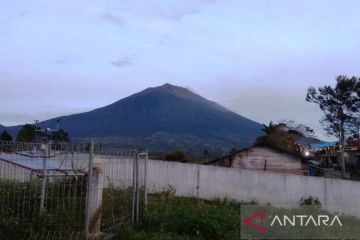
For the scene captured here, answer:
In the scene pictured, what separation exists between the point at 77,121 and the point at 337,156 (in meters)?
101

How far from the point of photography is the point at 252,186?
18703 mm

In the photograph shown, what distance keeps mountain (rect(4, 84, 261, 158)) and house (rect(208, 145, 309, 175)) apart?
68209 mm

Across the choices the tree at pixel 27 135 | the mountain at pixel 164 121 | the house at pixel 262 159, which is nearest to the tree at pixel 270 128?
the house at pixel 262 159

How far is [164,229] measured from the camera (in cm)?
879

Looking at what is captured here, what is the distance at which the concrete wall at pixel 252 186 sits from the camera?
17375 millimetres

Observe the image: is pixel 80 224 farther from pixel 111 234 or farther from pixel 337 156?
pixel 337 156

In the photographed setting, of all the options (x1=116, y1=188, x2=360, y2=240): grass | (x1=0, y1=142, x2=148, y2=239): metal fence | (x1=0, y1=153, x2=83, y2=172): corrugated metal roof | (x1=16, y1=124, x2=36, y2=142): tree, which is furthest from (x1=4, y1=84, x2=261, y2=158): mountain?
(x1=0, y1=142, x2=148, y2=239): metal fence

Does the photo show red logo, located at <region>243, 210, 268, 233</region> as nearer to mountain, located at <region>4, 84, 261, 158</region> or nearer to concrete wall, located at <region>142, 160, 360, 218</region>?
concrete wall, located at <region>142, 160, 360, 218</region>

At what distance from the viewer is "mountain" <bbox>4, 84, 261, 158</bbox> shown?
12336cm

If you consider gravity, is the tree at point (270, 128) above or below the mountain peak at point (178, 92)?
below

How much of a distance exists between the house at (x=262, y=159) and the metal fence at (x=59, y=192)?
26.2 metres

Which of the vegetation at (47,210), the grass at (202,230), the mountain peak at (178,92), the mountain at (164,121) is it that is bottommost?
the grass at (202,230)

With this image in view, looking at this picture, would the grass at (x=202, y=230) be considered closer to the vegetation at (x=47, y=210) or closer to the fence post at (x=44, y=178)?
the vegetation at (x=47, y=210)

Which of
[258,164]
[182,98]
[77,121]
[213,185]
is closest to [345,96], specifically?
[258,164]
